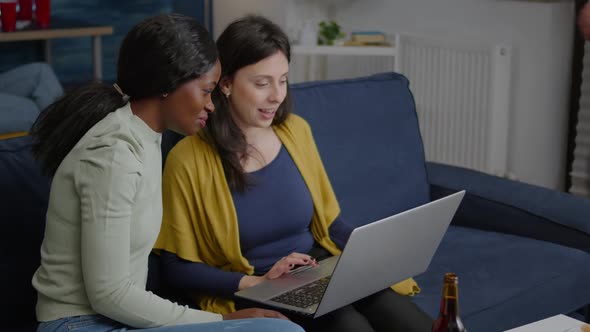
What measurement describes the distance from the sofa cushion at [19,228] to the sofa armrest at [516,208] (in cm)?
131

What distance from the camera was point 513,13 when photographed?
3924 mm

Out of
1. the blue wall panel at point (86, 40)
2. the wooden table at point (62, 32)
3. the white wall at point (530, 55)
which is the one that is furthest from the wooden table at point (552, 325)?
the blue wall panel at point (86, 40)

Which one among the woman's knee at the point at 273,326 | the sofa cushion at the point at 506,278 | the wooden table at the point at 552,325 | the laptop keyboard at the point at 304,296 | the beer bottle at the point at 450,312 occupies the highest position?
the beer bottle at the point at 450,312

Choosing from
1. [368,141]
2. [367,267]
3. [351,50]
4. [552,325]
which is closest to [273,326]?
[367,267]

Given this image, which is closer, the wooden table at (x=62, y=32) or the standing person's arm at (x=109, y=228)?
the standing person's arm at (x=109, y=228)

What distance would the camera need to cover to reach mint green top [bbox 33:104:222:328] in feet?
5.02

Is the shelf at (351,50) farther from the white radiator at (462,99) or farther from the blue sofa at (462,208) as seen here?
the blue sofa at (462,208)

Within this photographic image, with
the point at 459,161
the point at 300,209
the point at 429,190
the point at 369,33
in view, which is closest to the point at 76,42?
the point at 369,33

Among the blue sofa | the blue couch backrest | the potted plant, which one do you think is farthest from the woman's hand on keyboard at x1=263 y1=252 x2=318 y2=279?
the potted plant

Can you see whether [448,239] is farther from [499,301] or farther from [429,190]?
[499,301]

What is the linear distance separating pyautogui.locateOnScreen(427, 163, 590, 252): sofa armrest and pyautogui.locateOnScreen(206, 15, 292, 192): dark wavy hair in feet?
3.11


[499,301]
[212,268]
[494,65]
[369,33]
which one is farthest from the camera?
[369,33]

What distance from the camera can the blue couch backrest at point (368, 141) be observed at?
2.57m

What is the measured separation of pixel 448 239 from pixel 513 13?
156 cm
